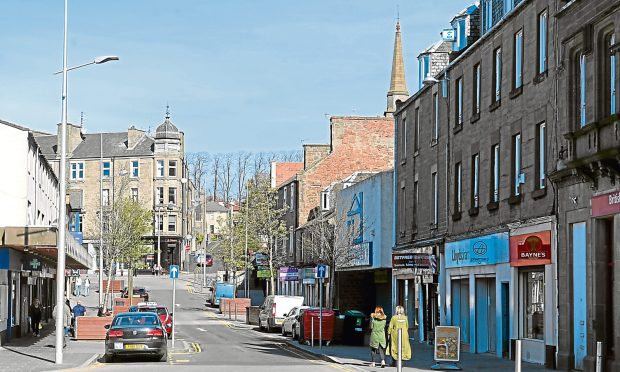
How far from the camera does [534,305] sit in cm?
2944

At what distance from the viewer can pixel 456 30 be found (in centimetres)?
3962

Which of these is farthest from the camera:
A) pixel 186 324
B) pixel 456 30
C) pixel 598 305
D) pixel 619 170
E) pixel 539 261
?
pixel 186 324

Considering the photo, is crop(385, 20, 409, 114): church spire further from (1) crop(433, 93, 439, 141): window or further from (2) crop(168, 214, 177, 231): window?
(1) crop(433, 93, 439, 141): window

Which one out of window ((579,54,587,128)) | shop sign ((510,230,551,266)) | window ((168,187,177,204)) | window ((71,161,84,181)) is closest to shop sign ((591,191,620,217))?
window ((579,54,587,128))

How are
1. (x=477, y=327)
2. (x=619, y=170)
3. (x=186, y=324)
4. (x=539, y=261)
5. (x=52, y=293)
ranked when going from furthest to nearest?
(x=52, y=293), (x=186, y=324), (x=477, y=327), (x=539, y=261), (x=619, y=170)

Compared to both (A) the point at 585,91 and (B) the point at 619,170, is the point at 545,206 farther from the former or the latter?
(B) the point at 619,170

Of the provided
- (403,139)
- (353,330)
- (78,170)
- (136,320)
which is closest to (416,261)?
(353,330)

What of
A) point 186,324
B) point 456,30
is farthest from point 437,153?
point 186,324

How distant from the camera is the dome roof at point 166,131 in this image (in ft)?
393

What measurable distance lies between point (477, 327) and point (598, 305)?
1110cm

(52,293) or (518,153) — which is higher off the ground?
(518,153)

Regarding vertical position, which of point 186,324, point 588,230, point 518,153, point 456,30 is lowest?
point 186,324

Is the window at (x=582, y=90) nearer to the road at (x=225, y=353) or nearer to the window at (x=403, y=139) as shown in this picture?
the road at (x=225, y=353)

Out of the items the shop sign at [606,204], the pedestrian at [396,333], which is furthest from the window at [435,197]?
the shop sign at [606,204]
